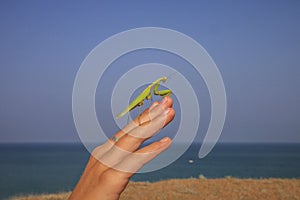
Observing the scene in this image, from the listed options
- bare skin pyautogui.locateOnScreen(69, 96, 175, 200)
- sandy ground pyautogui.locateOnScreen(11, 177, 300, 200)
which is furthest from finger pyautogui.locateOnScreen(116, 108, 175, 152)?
sandy ground pyautogui.locateOnScreen(11, 177, 300, 200)

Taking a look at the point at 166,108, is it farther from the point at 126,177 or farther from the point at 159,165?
the point at 159,165

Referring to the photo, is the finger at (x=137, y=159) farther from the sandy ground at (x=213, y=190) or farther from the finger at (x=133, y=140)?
the sandy ground at (x=213, y=190)

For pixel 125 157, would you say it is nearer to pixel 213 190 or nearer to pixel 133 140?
pixel 133 140

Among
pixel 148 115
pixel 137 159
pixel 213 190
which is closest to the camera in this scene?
pixel 137 159

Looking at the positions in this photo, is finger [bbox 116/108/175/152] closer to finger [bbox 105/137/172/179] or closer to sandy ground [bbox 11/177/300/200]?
finger [bbox 105/137/172/179]

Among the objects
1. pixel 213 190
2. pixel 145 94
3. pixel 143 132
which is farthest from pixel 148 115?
pixel 213 190
